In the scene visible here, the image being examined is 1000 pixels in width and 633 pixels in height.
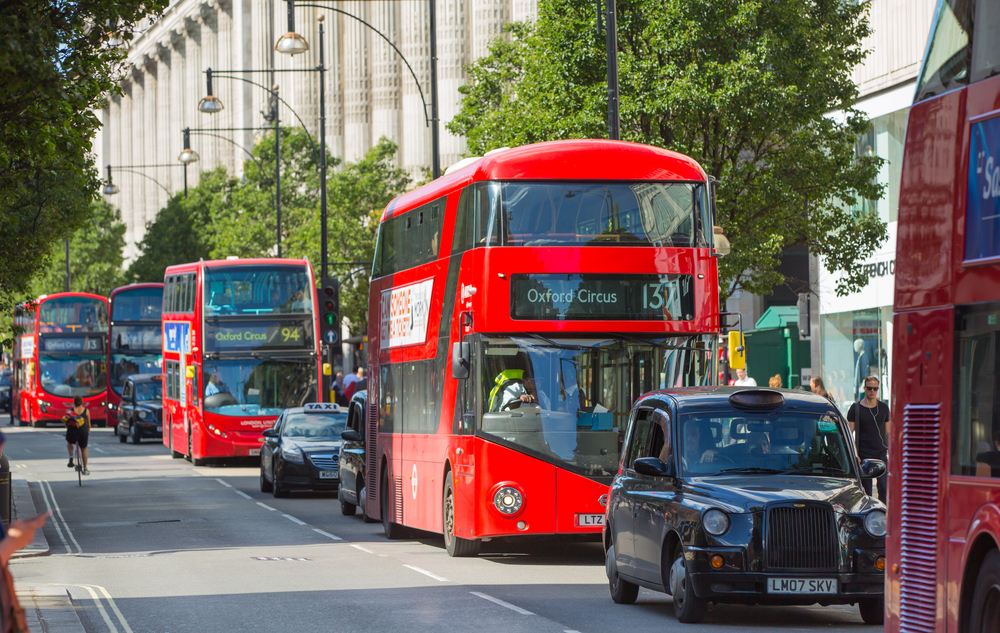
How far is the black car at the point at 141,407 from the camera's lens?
4603 centimetres

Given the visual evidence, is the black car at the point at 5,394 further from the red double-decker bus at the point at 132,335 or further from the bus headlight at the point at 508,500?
the bus headlight at the point at 508,500

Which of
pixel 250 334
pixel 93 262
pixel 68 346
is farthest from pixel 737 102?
pixel 93 262

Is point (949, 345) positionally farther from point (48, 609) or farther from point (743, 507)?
point (48, 609)

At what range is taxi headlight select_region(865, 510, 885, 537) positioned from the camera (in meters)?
10.7

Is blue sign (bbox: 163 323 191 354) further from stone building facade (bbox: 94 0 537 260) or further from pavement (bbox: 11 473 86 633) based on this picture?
pavement (bbox: 11 473 86 633)

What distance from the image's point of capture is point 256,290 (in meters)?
32.6

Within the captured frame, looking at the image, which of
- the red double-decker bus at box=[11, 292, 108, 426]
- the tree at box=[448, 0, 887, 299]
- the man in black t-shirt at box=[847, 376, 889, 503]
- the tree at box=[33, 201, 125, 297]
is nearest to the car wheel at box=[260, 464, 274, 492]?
the tree at box=[448, 0, 887, 299]

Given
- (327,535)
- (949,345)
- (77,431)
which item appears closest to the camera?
(949,345)

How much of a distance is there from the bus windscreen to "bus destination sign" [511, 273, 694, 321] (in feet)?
58.8

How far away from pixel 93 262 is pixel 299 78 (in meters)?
23.8

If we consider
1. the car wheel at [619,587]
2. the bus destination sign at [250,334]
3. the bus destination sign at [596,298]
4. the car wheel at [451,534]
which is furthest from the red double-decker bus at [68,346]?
the car wheel at [619,587]

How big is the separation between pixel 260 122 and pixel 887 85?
5120cm

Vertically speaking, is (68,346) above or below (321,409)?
above

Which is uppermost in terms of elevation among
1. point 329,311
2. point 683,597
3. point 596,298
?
point 329,311
